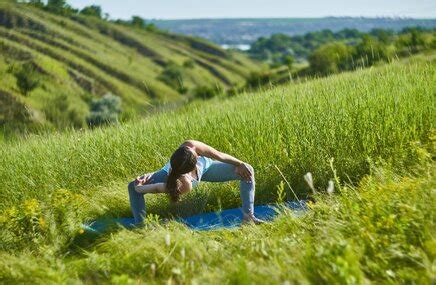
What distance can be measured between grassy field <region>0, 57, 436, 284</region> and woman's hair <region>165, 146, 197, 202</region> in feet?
1.52

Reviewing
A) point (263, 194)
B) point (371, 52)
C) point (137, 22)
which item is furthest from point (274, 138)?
point (137, 22)

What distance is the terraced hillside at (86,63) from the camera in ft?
264

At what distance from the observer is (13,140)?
30.6 feet

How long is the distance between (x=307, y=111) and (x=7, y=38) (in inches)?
3890

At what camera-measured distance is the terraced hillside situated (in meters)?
80.4

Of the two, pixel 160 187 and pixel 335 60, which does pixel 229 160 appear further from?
pixel 335 60

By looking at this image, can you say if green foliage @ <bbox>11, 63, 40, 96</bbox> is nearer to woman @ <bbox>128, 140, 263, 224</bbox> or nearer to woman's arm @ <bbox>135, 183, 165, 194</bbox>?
woman @ <bbox>128, 140, 263, 224</bbox>

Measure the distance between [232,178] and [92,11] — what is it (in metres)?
143

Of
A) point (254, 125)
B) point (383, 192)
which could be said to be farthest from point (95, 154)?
point (383, 192)

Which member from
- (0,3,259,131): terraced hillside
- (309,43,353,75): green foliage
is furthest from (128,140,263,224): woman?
(0,3,259,131): terraced hillside

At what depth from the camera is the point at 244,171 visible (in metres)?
5.02

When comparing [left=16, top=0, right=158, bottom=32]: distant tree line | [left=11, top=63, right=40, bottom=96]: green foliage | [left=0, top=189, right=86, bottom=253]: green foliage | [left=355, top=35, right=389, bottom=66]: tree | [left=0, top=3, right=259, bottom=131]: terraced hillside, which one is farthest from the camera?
[left=16, top=0, right=158, bottom=32]: distant tree line

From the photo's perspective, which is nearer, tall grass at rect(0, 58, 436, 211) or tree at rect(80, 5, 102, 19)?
Result: tall grass at rect(0, 58, 436, 211)

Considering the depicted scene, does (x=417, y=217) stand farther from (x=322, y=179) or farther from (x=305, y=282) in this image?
(x=322, y=179)
